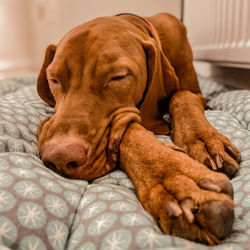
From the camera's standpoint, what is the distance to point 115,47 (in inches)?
40.6

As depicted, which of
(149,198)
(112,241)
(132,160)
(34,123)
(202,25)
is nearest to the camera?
(112,241)

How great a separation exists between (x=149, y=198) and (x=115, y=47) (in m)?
0.59

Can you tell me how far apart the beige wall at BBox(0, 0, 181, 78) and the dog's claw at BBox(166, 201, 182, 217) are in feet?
10.2

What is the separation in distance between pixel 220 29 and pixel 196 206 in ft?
6.33

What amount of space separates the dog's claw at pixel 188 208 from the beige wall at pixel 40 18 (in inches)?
122

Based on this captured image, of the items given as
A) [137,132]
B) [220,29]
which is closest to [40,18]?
[220,29]

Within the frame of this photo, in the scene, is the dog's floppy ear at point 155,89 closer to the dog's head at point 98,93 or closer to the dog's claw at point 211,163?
the dog's head at point 98,93

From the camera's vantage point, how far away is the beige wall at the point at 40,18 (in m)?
3.30

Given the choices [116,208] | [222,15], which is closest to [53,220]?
[116,208]

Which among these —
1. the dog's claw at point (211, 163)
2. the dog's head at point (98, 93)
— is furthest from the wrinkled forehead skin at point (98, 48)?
the dog's claw at point (211, 163)

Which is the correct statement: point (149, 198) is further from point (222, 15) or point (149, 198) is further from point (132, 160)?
point (222, 15)

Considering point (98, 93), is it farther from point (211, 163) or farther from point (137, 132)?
point (211, 163)

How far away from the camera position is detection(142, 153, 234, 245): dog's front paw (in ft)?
1.76

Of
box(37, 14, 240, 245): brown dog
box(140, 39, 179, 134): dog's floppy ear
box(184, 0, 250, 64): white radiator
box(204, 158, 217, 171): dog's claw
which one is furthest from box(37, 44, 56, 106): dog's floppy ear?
box(184, 0, 250, 64): white radiator
